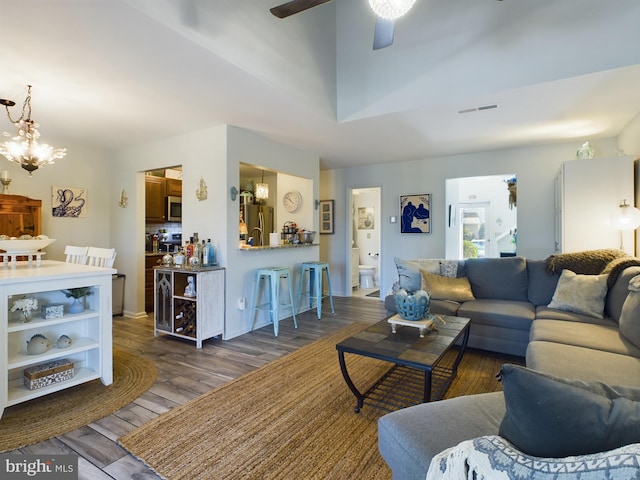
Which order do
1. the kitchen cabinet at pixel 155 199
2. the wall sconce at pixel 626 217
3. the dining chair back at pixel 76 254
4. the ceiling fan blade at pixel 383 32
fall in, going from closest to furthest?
the ceiling fan blade at pixel 383 32, the dining chair back at pixel 76 254, the wall sconce at pixel 626 217, the kitchen cabinet at pixel 155 199

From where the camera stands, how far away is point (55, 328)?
2.49 m

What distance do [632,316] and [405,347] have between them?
5.10 feet

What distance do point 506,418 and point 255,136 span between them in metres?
3.83

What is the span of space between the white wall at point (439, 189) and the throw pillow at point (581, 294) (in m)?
1.81

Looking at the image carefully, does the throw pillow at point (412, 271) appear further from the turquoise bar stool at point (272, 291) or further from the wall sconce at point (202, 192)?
the wall sconce at point (202, 192)

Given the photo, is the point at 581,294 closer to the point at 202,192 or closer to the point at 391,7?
the point at 391,7

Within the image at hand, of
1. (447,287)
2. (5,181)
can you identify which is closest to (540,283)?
(447,287)

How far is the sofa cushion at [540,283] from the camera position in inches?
130

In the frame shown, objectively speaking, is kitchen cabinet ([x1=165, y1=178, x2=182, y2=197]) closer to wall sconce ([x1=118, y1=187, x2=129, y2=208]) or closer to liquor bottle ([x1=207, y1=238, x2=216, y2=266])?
wall sconce ([x1=118, y1=187, x2=129, y2=208])

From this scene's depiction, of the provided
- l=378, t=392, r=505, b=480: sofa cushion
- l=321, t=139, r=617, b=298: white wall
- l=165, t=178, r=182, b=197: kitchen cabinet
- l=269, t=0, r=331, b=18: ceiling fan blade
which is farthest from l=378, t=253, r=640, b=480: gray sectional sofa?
l=165, t=178, r=182, b=197: kitchen cabinet

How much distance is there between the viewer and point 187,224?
398cm

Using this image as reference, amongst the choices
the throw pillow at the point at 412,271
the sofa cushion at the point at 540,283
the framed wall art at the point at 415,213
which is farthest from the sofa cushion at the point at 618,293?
the framed wall art at the point at 415,213

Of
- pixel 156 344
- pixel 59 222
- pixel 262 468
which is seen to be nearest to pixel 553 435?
pixel 262 468

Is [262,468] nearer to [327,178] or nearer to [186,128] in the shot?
[186,128]
